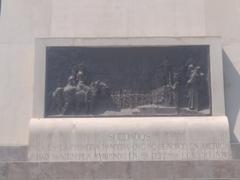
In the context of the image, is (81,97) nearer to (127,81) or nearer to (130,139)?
(127,81)

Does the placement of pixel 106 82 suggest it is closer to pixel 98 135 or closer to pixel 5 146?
pixel 98 135

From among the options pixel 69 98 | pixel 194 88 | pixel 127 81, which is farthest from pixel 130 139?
pixel 194 88

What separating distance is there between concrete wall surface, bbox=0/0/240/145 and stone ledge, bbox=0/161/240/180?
103 inches

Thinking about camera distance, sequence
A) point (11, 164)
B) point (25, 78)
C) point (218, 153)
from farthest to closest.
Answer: point (25, 78) → point (218, 153) → point (11, 164)

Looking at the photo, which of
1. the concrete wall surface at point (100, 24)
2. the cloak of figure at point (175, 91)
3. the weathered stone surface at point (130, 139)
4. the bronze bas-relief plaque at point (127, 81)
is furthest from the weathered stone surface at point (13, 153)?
the cloak of figure at point (175, 91)

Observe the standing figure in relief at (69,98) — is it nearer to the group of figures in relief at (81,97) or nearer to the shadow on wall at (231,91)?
the group of figures in relief at (81,97)

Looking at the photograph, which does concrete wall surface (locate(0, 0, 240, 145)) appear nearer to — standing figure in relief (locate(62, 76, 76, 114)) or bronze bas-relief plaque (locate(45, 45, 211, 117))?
bronze bas-relief plaque (locate(45, 45, 211, 117))

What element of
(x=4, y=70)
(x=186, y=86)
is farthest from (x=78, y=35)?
(x=186, y=86)

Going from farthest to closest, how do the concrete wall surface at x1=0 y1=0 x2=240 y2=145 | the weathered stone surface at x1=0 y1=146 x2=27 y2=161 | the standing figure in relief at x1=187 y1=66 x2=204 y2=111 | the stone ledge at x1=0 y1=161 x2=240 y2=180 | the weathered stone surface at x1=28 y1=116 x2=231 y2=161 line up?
the concrete wall surface at x1=0 y1=0 x2=240 y2=145, the standing figure in relief at x1=187 y1=66 x2=204 y2=111, the weathered stone surface at x1=0 y1=146 x2=27 y2=161, the weathered stone surface at x1=28 y1=116 x2=231 y2=161, the stone ledge at x1=0 y1=161 x2=240 y2=180

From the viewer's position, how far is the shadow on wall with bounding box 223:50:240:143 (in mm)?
13062

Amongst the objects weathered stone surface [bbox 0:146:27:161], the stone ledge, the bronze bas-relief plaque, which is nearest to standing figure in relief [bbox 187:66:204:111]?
the bronze bas-relief plaque

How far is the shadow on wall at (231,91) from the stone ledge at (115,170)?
2.07 metres

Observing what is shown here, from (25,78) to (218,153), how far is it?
14.8 ft

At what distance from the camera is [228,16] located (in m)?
13.7
